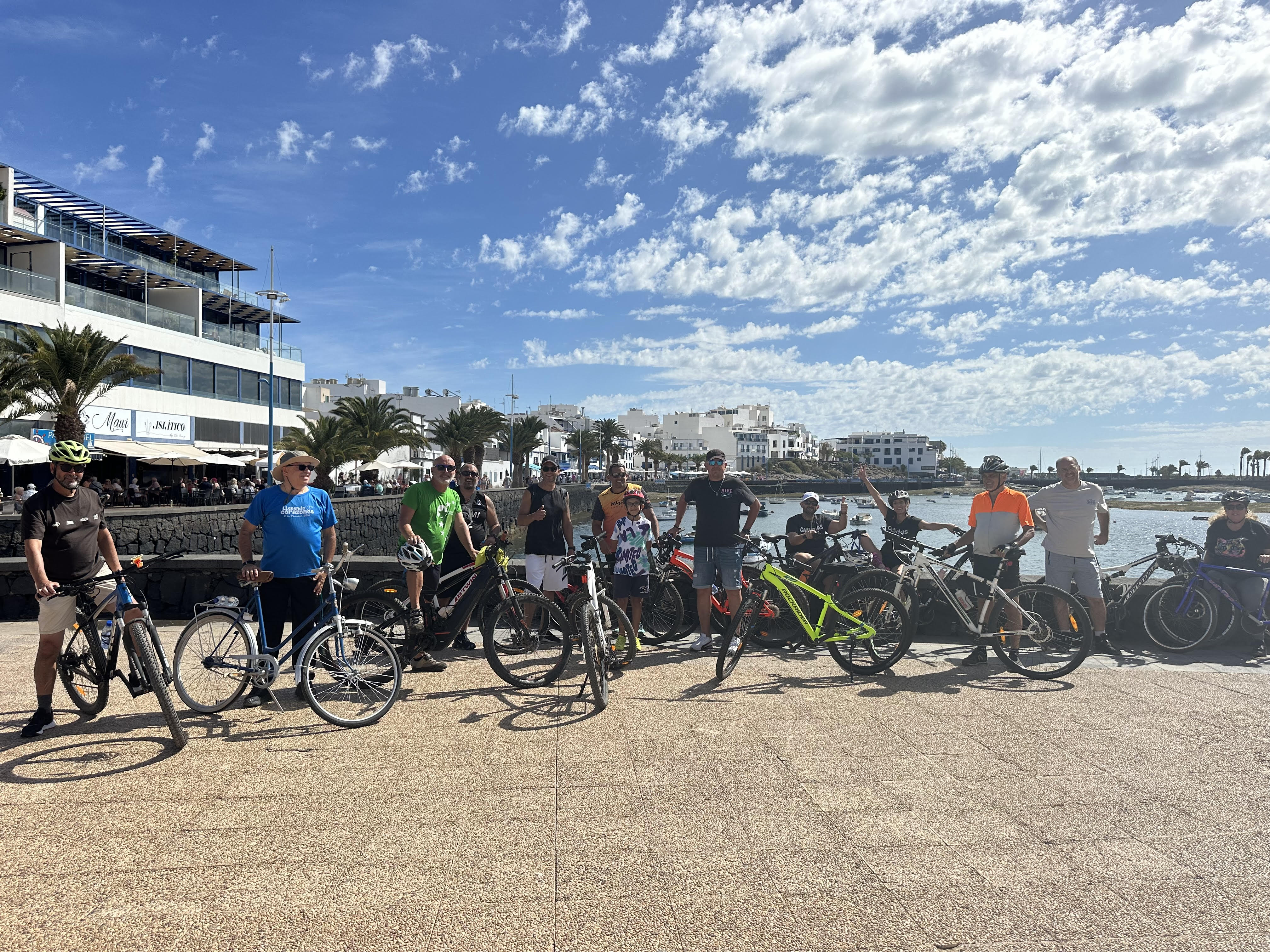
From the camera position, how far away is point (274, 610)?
5109mm

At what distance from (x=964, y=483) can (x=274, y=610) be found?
17403cm

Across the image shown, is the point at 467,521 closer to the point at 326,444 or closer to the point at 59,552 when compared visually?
the point at 59,552

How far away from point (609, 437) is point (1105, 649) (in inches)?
4094

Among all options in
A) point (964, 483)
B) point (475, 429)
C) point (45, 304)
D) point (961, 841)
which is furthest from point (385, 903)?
point (964, 483)

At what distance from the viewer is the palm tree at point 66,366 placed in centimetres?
2564

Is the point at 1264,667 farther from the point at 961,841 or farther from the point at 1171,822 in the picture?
the point at 961,841

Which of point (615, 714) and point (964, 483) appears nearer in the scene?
point (615, 714)


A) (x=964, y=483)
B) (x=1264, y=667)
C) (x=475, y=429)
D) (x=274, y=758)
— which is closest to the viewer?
(x=274, y=758)

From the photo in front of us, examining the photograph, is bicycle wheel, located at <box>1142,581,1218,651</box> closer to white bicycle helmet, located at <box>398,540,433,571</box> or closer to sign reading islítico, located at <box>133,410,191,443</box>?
white bicycle helmet, located at <box>398,540,433,571</box>

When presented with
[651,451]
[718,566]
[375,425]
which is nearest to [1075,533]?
[718,566]

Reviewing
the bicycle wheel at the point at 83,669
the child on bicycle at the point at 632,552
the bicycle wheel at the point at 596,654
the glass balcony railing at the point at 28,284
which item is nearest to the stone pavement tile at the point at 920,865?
the bicycle wheel at the point at 596,654

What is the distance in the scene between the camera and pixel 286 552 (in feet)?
16.7

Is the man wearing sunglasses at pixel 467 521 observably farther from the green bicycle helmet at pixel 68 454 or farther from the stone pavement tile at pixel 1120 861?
the stone pavement tile at pixel 1120 861

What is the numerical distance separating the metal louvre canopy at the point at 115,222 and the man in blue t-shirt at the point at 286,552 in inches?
1544
